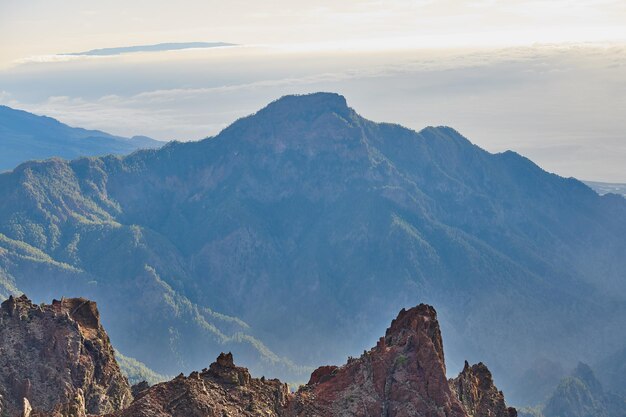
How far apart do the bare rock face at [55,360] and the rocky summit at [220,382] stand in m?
0.13

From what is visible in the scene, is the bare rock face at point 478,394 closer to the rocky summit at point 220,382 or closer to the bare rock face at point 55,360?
the rocky summit at point 220,382

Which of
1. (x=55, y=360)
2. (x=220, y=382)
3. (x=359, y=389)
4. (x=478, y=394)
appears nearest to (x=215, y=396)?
(x=220, y=382)

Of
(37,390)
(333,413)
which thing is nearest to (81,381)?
(37,390)

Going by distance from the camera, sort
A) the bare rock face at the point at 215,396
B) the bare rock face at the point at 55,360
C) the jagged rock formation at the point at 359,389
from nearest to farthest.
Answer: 1. the bare rock face at the point at 215,396
2. the jagged rock formation at the point at 359,389
3. the bare rock face at the point at 55,360

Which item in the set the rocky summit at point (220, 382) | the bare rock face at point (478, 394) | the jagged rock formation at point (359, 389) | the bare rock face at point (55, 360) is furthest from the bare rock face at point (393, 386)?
the bare rock face at point (55, 360)

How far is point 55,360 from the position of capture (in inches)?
6078

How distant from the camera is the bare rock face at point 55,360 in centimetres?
14950

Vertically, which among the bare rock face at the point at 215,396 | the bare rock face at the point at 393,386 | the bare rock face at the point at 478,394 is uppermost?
A: the bare rock face at the point at 215,396

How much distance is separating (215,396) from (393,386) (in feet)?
70.4

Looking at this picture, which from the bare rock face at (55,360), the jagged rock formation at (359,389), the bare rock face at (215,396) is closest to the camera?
the bare rock face at (215,396)

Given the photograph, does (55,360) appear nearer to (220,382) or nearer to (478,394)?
(220,382)

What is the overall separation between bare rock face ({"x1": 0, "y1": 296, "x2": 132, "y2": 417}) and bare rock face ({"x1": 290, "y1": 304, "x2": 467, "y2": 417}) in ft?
109

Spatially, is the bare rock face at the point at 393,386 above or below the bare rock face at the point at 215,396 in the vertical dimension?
below

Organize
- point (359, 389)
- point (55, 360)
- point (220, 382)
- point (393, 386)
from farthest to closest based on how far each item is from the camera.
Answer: point (55, 360), point (359, 389), point (393, 386), point (220, 382)
